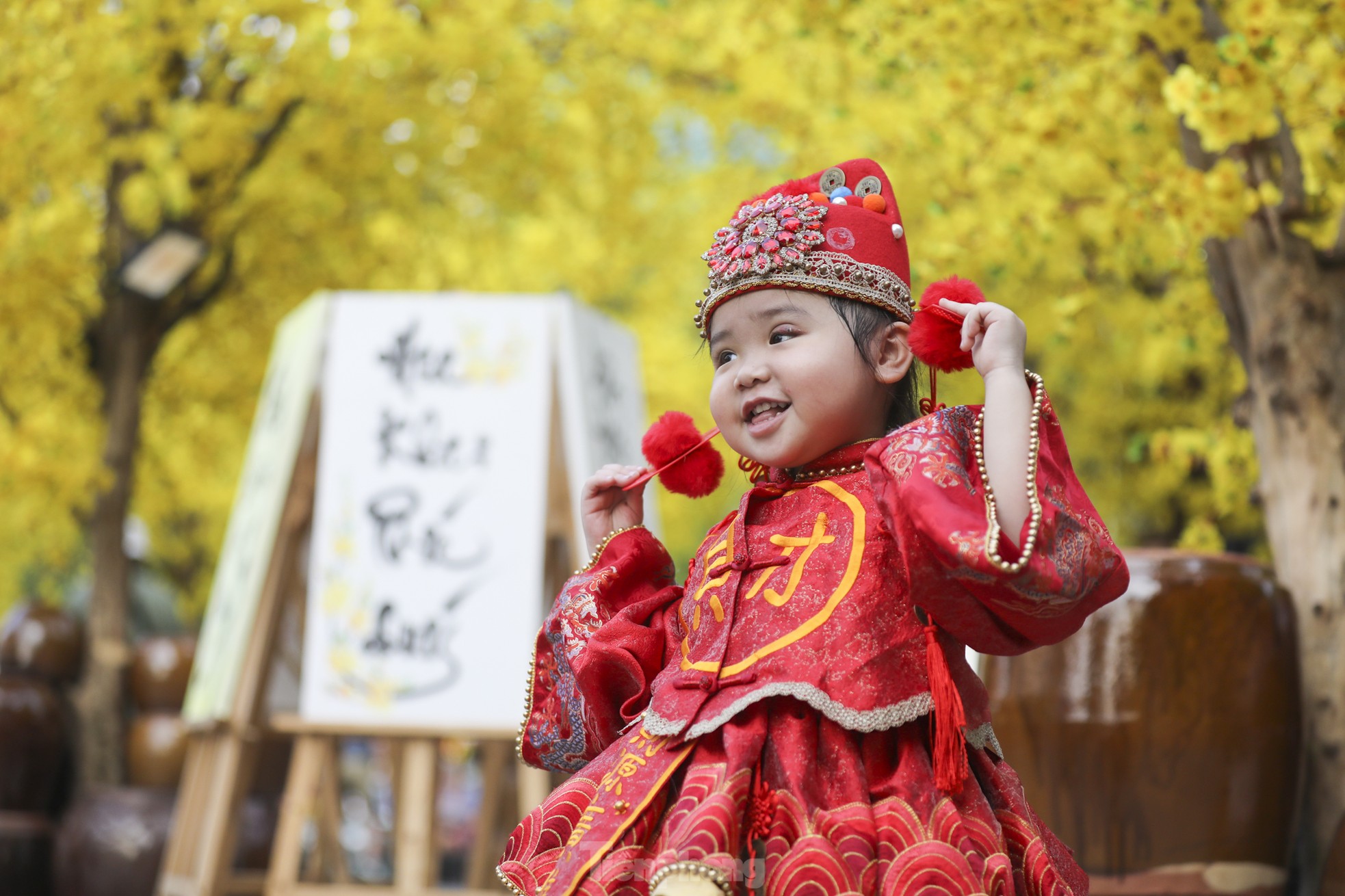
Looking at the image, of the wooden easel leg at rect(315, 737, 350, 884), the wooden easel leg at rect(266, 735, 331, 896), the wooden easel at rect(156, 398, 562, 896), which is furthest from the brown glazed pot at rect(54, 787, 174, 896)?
the wooden easel leg at rect(266, 735, 331, 896)

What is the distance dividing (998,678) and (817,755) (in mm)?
1693

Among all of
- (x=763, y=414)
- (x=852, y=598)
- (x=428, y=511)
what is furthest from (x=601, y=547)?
(x=428, y=511)

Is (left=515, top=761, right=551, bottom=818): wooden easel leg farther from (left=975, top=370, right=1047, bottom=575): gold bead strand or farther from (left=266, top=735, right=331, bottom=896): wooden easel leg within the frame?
(left=975, top=370, right=1047, bottom=575): gold bead strand

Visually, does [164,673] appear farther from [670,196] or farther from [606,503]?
[606,503]

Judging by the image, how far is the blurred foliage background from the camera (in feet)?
12.1

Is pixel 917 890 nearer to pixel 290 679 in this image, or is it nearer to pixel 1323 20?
pixel 1323 20

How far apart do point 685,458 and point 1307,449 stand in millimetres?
2063

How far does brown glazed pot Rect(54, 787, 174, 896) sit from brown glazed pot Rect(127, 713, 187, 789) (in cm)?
14

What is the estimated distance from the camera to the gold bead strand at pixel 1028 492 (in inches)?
58.9

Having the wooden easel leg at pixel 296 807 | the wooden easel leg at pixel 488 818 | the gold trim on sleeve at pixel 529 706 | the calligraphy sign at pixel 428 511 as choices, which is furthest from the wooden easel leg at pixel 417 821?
the gold trim on sleeve at pixel 529 706

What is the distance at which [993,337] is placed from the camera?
163 centimetres

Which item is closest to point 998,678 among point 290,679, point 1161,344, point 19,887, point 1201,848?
point 1201,848

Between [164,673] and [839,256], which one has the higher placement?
[839,256]

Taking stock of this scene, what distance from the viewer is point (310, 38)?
19.3ft
